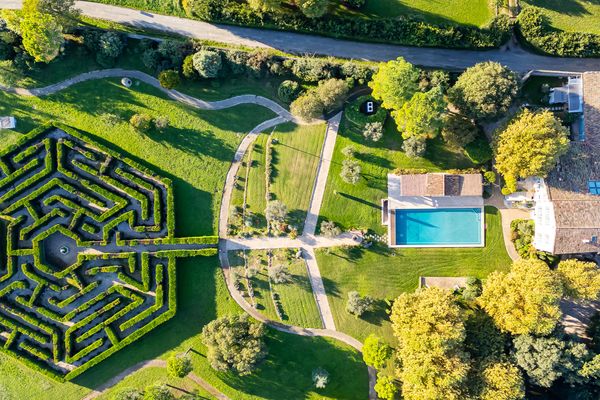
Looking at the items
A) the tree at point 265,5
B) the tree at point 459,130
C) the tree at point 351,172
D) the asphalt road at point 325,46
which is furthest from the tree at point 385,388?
the tree at point 265,5

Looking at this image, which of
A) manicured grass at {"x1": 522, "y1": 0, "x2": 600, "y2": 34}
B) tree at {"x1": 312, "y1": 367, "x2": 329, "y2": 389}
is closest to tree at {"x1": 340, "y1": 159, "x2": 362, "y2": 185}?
tree at {"x1": 312, "y1": 367, "x2": 329, "y2": 389}

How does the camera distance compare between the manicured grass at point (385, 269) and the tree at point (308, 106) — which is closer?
the tree at point (308, 106)

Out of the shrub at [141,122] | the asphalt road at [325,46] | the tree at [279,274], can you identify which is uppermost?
the asphalt road at [325,46]

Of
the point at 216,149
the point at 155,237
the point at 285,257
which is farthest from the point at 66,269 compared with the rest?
the point at 285,257

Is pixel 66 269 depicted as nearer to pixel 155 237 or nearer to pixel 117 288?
pixel 117 288

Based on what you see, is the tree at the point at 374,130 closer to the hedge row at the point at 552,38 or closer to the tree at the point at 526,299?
the hedge row at the point at 552,38

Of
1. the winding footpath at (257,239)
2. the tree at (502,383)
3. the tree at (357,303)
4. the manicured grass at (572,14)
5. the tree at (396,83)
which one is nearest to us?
the tree at (502,383)
